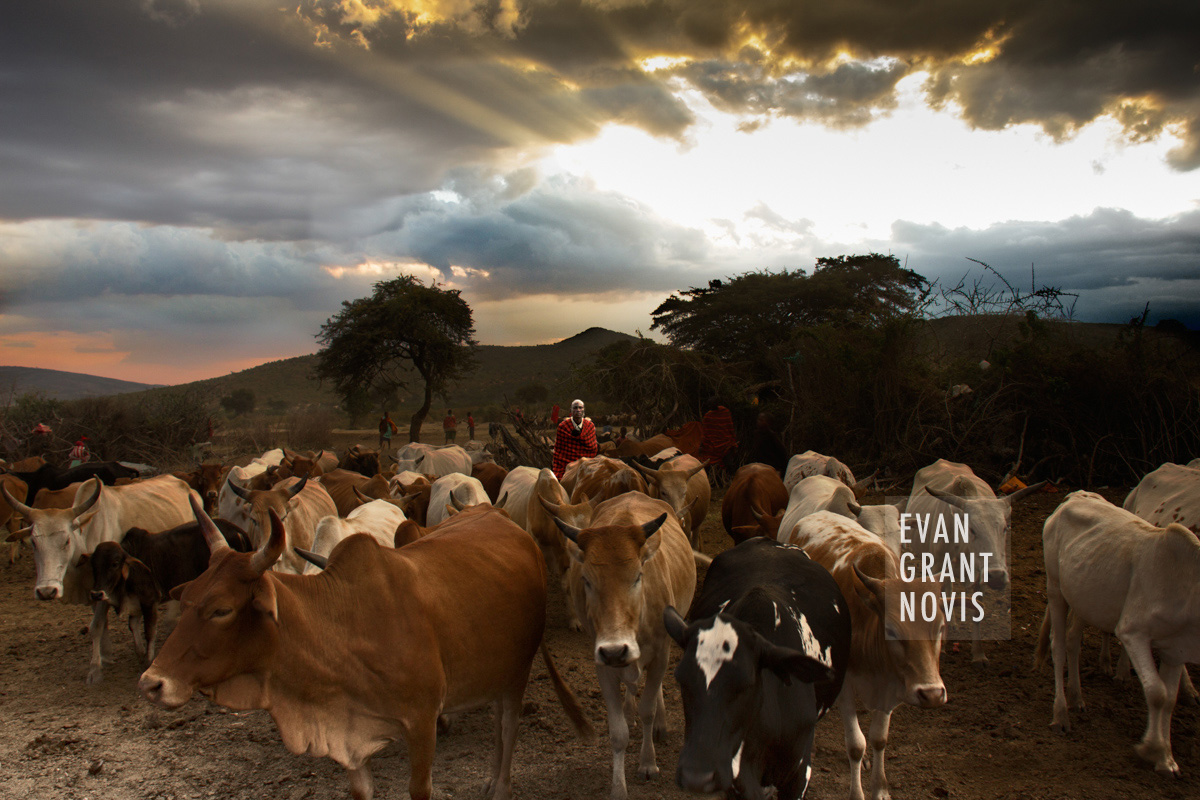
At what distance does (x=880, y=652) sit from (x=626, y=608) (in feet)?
4.87

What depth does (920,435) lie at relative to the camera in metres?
13.1

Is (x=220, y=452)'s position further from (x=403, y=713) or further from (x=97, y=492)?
(x=403, y=713)

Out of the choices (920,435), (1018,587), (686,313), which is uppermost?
(686,313)

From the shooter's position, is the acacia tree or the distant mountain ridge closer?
the acacia tree

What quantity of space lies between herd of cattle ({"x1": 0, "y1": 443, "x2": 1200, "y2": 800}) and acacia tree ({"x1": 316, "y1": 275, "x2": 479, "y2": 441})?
72.0 feet

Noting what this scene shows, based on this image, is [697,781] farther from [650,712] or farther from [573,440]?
[573,440]

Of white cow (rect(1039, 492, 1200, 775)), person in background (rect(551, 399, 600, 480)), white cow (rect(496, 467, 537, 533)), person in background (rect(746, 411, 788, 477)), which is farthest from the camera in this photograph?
person in background (rect(746, 411, 788, 477))

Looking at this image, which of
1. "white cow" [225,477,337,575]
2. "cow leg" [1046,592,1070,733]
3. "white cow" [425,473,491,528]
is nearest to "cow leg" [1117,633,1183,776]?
"cow leg" [1046,592,1070,733]

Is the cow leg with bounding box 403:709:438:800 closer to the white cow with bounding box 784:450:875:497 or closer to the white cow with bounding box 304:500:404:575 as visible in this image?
the white cow with bounding box 304:500:404:575

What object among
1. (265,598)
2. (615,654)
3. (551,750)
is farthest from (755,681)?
(551,750)

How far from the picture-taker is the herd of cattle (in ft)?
9.04

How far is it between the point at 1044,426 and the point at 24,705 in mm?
14814

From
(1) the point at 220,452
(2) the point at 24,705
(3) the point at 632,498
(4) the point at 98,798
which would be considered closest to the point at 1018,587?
(3) the point at 632,498

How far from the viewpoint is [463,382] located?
59000mm
